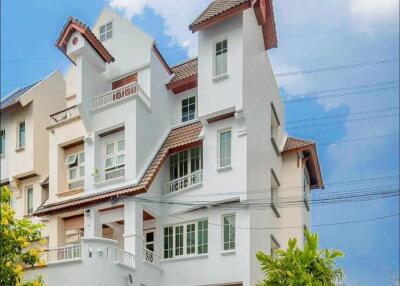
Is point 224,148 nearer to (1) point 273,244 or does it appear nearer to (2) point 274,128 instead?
(1) point 273,244

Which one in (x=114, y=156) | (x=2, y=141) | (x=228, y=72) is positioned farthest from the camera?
(x=2, y=141)

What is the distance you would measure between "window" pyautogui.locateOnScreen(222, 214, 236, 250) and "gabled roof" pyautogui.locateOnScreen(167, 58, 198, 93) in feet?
9.68

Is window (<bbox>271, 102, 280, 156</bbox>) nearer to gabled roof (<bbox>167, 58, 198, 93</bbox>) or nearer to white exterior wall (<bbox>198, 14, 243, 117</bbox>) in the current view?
gabled roof (<bbox>167, 58, 198, 93</bbox>)

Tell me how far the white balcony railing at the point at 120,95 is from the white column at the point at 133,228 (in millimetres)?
2038

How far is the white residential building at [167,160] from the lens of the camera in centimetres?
1248

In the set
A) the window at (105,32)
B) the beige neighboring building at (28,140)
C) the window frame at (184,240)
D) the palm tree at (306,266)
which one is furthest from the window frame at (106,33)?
the palm tree at (306,266)

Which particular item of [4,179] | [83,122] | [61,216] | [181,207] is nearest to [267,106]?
[181,207]

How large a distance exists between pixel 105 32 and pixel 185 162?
3.25m

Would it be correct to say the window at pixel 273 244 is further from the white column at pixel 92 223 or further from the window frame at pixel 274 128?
the white column at pixel 92 223

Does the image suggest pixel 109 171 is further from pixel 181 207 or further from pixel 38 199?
pixel 38 199

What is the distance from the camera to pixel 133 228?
12633 millimetres

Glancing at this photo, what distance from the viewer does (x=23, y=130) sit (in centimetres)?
1538

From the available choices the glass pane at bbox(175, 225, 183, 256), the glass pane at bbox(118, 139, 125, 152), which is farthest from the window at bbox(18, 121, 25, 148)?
the glass pane at bbox(175, 225, 183, 256)

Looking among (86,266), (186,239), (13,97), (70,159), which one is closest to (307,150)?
(186,239)
